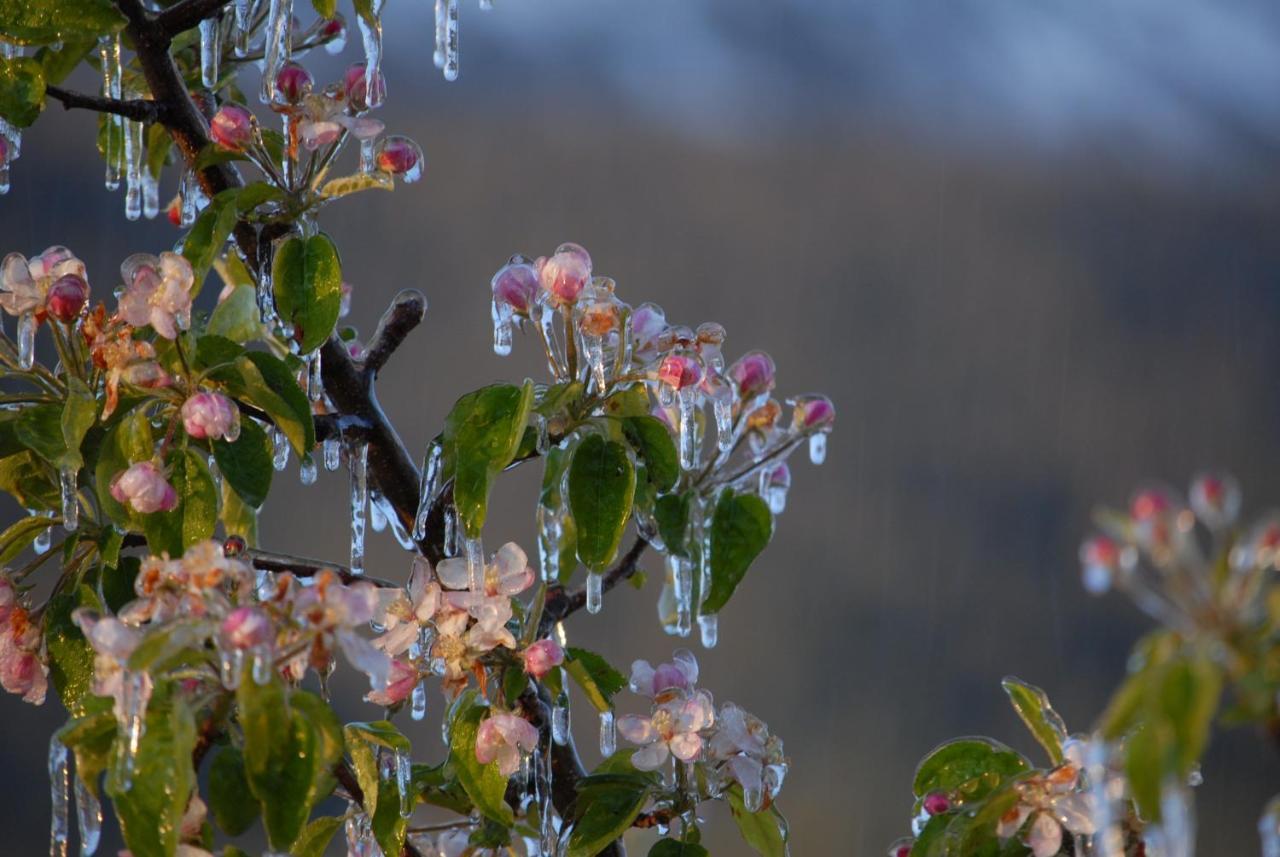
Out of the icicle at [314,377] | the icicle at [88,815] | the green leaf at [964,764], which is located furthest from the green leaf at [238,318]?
the green leaf at [964,764]

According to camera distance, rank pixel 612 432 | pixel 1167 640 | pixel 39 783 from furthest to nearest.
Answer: pixel 39 783
pixel 612 432
pixel 1167 640

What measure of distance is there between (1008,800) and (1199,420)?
2.67m

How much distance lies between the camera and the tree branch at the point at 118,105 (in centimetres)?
73

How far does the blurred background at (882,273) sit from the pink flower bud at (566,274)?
1954 mm

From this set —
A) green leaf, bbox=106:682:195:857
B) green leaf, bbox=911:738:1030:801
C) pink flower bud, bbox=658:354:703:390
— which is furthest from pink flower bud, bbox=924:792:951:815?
green leaf, bbox=106:682:195:857

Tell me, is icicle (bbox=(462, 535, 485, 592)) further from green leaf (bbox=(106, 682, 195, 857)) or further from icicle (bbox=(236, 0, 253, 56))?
icicle (bbox=(236, 0, 253, 56))

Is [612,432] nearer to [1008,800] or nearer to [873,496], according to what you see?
[1008,800]

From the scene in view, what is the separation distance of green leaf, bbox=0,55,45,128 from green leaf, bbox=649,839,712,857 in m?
0.49

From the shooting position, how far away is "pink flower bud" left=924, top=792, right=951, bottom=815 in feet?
2.11

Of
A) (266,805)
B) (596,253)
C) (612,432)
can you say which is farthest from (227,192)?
(596,253)

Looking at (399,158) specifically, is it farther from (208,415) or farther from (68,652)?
(68,652)

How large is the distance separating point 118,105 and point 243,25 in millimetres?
142

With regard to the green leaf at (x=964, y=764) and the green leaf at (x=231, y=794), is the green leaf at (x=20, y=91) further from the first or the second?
the green leaf at (x=964, y=764)

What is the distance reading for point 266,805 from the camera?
1.64 feet
